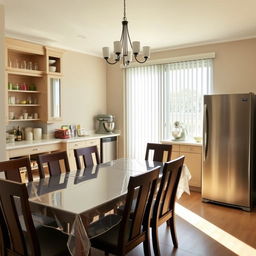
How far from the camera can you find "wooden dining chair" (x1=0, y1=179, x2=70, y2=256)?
1779 mm

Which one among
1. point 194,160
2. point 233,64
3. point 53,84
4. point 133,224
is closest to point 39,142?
point 53,84

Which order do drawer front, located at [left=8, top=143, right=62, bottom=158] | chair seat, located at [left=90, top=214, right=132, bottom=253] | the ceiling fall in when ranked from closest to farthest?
1. chair seat, located at [left=90, top=214, right=132, bottom=253]
2. the ceiling
3. drawer front, located at [left=8, top=143, right=62, bottom=158]

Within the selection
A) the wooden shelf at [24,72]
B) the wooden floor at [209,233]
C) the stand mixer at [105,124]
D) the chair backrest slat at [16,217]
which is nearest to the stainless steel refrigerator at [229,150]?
the wooden floor at [209,233]

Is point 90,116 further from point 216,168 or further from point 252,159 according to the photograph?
point 252,159

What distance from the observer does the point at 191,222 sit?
3520mm

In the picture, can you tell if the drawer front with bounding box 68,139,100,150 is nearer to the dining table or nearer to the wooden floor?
the dining table

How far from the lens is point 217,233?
3.20 meters

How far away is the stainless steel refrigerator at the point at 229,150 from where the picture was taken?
391cm

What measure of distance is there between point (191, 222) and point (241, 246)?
0.73 metres

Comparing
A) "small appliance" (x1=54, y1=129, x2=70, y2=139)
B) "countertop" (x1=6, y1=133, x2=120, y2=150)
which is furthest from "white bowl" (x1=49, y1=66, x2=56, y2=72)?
"countertop" (x1=6, y1=133, x2=120, y2=150)

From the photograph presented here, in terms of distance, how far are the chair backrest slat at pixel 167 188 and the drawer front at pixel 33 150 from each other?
8.16 feet

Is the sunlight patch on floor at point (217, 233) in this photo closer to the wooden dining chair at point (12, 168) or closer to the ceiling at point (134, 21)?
the wooden dining chair at point (12, 168)

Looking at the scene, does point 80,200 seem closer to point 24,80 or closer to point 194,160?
point 194,160

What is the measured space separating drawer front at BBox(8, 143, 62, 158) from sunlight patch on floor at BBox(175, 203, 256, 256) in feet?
7.51
